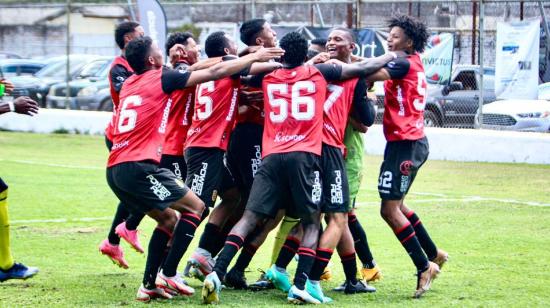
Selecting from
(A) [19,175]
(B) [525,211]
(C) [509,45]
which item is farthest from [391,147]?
(C) [509,45]

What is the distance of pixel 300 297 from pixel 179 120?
2.20m

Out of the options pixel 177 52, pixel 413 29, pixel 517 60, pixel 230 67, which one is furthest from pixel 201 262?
pixel 517 60

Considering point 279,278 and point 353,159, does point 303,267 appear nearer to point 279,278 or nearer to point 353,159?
point 279,278

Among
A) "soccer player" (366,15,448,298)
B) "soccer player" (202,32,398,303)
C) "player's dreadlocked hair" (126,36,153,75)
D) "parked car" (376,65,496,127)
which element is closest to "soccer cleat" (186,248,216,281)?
"soccer player" (202,32,398,303)

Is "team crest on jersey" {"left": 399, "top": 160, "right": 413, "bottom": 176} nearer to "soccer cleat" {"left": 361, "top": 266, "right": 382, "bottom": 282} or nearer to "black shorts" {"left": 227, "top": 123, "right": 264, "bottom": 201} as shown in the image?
"soccer cleat" {"left": 361, "top": 266, "right": 382, "bottom": 282}

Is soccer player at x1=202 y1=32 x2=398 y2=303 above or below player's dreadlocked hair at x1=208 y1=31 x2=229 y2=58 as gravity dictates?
below

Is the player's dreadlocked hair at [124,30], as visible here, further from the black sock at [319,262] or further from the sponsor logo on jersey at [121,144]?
the black sock at [319,262]

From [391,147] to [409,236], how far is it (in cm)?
79

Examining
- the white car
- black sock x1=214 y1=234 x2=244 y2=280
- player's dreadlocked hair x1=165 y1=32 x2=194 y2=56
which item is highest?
player's dreadlocked hair x1=165 y1=32 x2=194 y2=56

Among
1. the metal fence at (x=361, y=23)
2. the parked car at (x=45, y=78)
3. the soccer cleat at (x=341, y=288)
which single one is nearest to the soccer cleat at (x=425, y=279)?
the soccer cleat at (x=341, y=288)

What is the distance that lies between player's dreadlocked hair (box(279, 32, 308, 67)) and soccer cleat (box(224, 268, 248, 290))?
1.92 metres

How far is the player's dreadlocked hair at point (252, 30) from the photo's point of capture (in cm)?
900

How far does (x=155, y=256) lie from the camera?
26.5 feet

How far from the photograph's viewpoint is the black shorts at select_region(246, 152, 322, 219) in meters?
7.97
